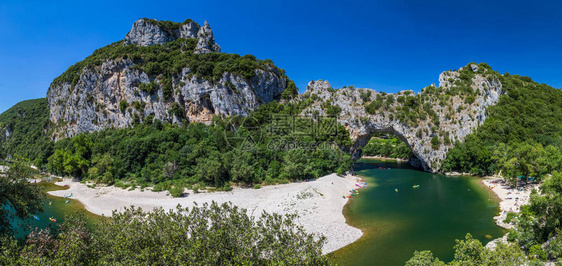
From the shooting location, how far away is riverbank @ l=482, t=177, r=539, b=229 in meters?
24.8

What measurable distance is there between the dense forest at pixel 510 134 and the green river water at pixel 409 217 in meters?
4.45

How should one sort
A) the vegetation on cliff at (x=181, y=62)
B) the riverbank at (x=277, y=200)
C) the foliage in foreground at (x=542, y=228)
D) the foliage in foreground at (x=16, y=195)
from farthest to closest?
the vegetation on cliff at (x=181, y=62), the riverbank at (x=277, y=200), the foliage in foreground at (x=542, y=228), the foliage in foreground at (x=16, y=195)

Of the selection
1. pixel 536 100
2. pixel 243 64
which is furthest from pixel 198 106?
pixel 536 100

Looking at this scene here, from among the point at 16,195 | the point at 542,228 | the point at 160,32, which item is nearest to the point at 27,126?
the point at 160,32

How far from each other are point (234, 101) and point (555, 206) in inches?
2097

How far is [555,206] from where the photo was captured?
15.9m

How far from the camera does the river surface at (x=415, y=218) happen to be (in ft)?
62.5

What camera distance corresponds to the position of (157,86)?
219 feet

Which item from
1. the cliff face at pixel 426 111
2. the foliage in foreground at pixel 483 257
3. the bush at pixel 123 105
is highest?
the bush at pixel 123 105

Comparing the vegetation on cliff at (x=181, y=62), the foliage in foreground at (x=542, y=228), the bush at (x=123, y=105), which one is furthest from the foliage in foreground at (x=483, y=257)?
the bush at (x=123, y=105)

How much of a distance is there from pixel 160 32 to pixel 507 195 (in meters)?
90.7

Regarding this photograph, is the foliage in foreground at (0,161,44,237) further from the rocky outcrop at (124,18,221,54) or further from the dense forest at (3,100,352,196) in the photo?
the rocky outcrop at (124,18,221,54)

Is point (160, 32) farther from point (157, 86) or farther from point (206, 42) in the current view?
point (157, 86)

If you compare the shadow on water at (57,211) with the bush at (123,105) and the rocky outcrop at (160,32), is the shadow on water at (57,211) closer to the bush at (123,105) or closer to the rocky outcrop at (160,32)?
the bush at (123,105)
